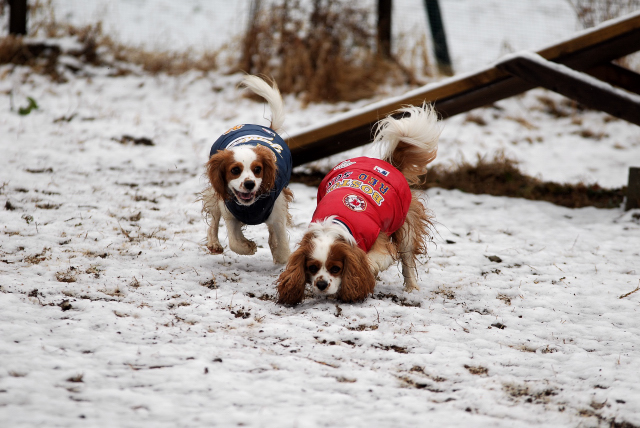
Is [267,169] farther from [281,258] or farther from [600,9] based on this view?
[600,9]

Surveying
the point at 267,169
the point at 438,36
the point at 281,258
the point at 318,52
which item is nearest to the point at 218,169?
the point at 267,169

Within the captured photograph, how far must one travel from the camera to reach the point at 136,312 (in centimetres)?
304

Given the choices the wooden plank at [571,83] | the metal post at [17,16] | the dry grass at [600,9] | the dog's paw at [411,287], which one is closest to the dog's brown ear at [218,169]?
the dog's paw at [411,287]

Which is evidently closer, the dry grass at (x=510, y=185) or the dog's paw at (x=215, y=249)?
the dog's paw at (x=215, y=249)

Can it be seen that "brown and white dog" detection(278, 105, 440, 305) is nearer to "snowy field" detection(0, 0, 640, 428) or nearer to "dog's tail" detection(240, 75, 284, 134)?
"snowy field" detection(0, 0, 640, 428)

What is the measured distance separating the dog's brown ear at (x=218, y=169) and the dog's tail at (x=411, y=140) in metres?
1.04

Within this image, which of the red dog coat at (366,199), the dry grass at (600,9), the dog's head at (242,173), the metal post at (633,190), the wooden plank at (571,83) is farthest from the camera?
the dry grass at (600,9)

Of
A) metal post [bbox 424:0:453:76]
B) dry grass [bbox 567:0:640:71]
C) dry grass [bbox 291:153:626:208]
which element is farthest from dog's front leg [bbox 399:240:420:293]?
dry grass [bbox 567:0:640:71]

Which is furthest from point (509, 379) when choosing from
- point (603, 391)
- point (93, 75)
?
point (93, 75)

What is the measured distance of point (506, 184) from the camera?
6258 millimetres

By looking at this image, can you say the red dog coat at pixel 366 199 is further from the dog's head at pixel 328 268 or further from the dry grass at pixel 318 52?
the dry grass at pixel 318 52

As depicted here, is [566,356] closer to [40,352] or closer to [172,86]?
[40,352]

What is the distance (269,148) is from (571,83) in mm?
2784

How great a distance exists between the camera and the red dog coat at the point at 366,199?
3.50m
